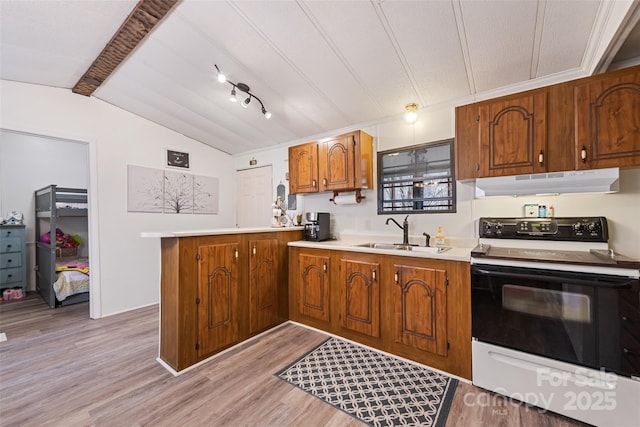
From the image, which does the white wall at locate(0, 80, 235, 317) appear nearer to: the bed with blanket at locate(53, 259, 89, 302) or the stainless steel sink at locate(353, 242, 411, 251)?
the bed with blanket at locate(53, 259, 89, 302)

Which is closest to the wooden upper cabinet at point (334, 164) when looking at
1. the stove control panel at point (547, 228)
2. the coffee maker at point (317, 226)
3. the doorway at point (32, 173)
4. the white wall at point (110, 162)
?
the coffee maker at point (317, 226)

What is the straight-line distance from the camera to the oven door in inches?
56.7

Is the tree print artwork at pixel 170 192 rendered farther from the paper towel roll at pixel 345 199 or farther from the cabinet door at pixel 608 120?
the cabinet door at pixel 608 120

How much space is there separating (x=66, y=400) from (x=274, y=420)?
146 centimetres

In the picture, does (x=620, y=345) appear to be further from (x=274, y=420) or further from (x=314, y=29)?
(x=314, y=29)

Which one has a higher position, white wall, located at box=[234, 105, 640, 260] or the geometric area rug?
white wall, located at box=[234, 105, 640, 260]

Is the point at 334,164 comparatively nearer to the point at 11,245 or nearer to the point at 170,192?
the point at 170,192

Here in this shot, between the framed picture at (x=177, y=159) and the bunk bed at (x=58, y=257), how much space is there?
1.47 meters

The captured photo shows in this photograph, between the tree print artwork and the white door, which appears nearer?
the tree print artwork

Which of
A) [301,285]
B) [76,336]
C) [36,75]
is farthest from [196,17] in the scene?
[76,336]

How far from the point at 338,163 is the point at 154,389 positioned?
8.35 feet

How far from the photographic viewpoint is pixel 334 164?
115 inches

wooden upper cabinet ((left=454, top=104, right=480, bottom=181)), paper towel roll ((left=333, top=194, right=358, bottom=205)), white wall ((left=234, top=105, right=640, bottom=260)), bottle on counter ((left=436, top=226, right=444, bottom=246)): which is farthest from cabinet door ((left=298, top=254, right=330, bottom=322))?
wooden upper cabinet ((left=454, top=104, right=480, bottom=181))

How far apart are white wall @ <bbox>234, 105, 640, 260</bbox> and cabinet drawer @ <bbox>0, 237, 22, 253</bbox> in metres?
4.35
